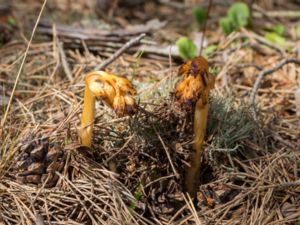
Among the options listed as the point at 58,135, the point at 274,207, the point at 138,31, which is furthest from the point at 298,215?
the point at 138,31

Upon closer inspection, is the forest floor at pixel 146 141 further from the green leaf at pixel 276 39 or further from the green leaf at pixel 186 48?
the green leaf at pixel 276 39

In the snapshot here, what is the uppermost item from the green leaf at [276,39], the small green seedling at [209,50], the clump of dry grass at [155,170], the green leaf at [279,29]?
the green leaf at [279,29]

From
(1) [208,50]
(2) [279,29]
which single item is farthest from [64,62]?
(2) [279,29]

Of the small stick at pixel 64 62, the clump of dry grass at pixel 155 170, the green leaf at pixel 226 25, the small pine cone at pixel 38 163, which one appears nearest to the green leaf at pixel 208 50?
the green leaf at pixel 226 25

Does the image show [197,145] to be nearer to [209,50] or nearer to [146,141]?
[146,141]

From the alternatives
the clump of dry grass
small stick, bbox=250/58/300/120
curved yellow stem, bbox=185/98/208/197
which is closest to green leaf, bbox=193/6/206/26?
small stick, bbox=250/58/300/120

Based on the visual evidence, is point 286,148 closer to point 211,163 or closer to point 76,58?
point 211,163

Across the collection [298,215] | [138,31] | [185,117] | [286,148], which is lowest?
[298,215]
